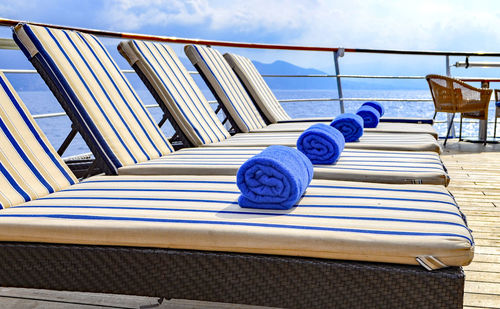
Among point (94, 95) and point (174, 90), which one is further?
point (174, 90)

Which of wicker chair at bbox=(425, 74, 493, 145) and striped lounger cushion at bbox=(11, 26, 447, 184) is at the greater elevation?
wicker chair at bbox=(425, 74, 493, 145)

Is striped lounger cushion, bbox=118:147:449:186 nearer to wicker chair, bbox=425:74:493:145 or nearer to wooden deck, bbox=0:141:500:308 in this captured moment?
wooden deck, bbox=0:141:500:308

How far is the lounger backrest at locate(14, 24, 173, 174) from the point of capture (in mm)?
2275

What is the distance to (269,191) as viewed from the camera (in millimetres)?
1468

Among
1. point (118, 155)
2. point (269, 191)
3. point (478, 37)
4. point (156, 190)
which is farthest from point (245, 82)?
point (478, 37)

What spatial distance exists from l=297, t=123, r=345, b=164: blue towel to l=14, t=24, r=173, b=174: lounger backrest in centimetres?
83

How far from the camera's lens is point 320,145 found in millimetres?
2197

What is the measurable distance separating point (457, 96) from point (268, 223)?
5085mm

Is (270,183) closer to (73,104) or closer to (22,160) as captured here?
(22,160)

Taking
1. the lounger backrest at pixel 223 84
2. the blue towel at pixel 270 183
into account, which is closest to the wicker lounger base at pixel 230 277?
the blue towel at pixel 270 183

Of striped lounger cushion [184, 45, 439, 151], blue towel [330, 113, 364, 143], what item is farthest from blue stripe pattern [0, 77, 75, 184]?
striped lounger cushion [184, 45, 439, 151]

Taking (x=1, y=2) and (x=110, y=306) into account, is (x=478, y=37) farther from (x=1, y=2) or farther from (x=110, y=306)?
(x=110, y=306)

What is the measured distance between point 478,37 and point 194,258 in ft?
319

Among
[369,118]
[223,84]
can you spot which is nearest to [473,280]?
[369,118]
